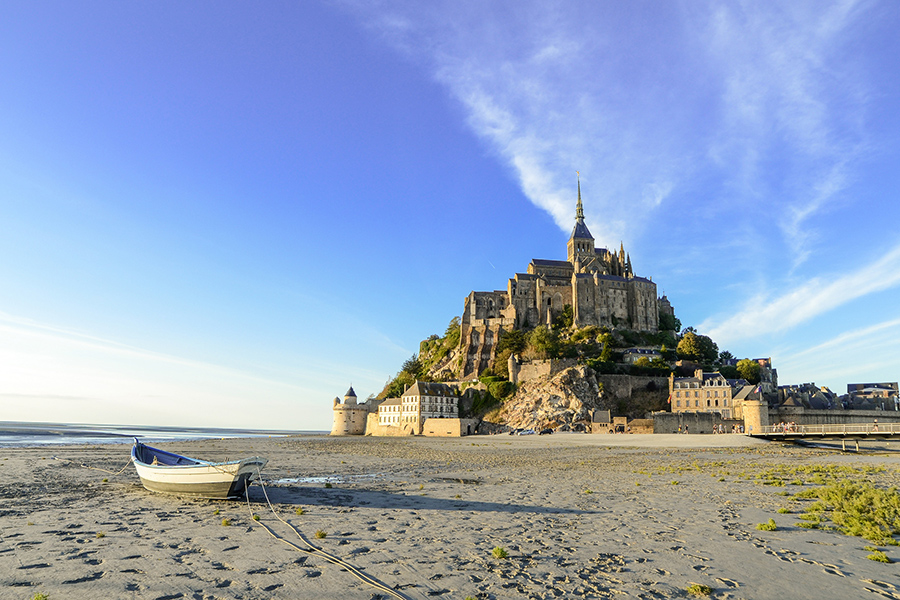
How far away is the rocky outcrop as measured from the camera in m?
69.6

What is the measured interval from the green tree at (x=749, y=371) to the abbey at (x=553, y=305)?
19.6 meters

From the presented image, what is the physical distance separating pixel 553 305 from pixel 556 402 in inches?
1162

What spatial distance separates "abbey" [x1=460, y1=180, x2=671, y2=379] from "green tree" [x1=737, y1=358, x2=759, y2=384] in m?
19.6

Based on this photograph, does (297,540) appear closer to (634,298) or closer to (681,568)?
(681,568)

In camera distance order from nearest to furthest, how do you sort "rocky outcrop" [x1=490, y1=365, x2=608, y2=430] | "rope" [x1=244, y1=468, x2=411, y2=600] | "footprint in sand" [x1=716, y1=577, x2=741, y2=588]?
"rope" [x1=244, y1=468, x2=411, y2=600], "footprint in sand" [x1=716, y1=577, x2=741, y2=588], "rocky outcrop" [x1=490, y1=365, x2=608, y2=430]

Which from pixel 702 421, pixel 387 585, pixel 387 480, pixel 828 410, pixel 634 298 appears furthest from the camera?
pixel 634 298

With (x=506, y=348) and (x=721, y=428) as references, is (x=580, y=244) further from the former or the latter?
(x=721, y=428)

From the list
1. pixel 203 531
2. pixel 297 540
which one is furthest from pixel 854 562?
pixel 203 531

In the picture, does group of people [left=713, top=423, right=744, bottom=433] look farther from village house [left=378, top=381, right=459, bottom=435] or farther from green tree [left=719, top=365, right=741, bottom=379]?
village house [left=378, top=381, right=459, bottom=435]

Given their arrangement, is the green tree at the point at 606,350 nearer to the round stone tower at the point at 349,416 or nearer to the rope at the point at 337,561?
the round stone tower at the point at 349,416

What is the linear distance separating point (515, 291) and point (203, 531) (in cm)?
9031

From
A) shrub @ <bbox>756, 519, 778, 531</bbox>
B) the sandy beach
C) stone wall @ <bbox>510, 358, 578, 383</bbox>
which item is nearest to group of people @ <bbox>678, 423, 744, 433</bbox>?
stone wall @ <bbox>510, 358, 578, 383</bbox>

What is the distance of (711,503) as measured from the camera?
48.8ft

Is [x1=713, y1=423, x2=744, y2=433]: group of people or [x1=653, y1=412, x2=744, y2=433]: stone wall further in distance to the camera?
[x1=713, y1=423, x2=744, y2=433]: group of people
